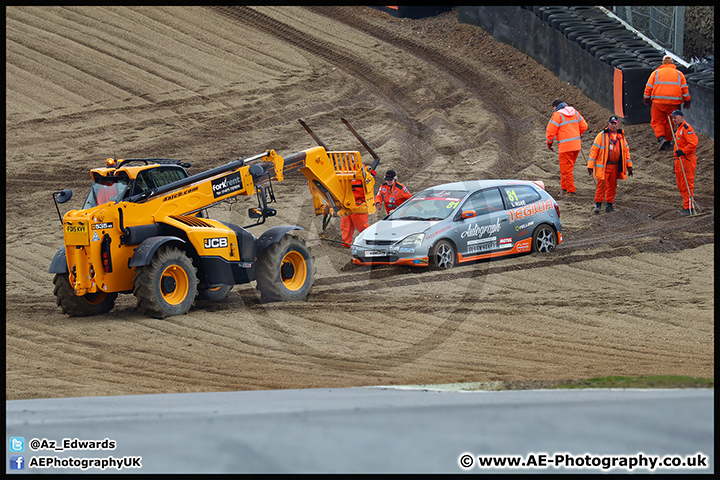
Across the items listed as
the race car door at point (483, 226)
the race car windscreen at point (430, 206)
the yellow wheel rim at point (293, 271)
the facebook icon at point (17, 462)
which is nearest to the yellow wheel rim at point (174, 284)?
the yellow wheel rim at point (293, 271)

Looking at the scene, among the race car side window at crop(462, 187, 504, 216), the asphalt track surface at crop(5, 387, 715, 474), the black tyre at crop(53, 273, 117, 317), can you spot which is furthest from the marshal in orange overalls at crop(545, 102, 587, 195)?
the asphalt track surface at crop(5, 387, 715, 474)

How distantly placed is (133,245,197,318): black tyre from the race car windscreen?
4683 mm

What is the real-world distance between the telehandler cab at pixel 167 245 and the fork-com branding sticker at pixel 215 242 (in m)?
0.02

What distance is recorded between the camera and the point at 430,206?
15.9 metres

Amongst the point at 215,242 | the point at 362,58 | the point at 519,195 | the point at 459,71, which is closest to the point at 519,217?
Result: the point at 519,195

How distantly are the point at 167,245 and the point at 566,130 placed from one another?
11212mm

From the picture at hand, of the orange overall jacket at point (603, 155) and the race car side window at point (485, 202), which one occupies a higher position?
the orange overall jacket at point (603, 155)

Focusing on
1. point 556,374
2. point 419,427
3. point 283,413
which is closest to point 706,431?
point 419,427

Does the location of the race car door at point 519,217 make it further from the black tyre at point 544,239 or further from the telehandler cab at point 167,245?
the telehandler cab at point 167,245

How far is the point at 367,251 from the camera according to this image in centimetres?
1531

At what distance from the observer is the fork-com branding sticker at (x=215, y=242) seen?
42.5 ft

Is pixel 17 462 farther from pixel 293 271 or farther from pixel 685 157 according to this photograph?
pixel 685 157

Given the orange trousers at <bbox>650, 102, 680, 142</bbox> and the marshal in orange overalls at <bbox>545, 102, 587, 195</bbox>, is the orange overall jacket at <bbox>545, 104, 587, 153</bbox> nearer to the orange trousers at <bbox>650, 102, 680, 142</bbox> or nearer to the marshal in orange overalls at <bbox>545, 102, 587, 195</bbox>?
the marshal in orange overalls at <bbox>545, 102, 587, 195</bbox>

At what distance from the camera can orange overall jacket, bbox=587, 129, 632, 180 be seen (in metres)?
18.8
